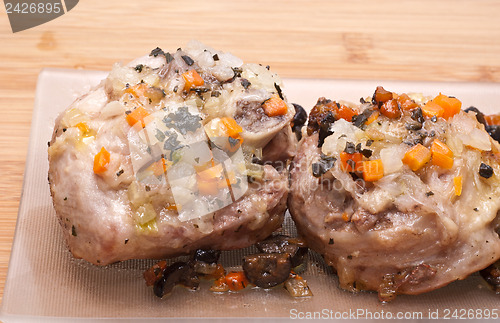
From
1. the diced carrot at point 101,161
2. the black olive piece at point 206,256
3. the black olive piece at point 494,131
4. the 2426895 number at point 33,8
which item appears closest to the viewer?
the diced carrot at point 101,161

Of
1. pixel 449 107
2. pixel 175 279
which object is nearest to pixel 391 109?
pixel 449 107

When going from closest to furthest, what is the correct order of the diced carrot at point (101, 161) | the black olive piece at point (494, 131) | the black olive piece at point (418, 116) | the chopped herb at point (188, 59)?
1. the diced carrot at point (101, 161)
2. the black olive piece at point (418, 116)
3. the chopped herb at point (188, 59)
4. the black olive piece at point (494, 131)

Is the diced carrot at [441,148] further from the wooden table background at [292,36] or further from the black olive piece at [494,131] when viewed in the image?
the wooden table background at [292,36]

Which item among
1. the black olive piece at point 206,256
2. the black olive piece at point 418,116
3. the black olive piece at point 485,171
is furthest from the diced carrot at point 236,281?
the black olive piece at point 485,171

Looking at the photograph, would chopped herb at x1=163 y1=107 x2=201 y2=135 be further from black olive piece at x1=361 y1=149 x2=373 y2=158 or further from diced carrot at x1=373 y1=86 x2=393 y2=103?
diced carrot at x1=373 y1=86 x2=393 y2=103

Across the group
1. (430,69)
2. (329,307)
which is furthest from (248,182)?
(430,69)

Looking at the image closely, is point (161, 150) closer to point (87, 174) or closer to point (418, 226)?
point (87, 174)

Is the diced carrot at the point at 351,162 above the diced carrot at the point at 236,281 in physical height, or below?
above
